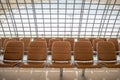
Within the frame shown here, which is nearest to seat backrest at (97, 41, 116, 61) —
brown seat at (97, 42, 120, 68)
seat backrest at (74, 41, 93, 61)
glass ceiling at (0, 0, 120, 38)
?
brown seat at (97, 42, 120, 68)

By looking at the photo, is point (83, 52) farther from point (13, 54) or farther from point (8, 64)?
point (8, 64)

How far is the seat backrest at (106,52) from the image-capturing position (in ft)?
19.6

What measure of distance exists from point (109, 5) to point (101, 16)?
0.89m

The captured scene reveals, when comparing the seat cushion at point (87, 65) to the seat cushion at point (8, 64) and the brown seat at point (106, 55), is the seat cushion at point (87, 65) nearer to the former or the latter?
the brown seat at point (106, 55)

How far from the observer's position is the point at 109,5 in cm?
1270

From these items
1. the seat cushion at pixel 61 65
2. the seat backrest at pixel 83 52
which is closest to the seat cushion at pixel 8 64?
the seat cushion at pixel 61 65

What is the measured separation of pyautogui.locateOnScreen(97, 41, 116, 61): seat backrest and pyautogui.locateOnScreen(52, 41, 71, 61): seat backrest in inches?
38.6

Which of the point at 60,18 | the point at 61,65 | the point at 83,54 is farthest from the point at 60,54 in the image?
the point at 60,18

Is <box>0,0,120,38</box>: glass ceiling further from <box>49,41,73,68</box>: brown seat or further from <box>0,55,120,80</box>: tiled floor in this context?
<box>0,55,120,80</box>: tiled floor

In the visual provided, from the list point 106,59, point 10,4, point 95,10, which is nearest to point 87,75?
point 106,59

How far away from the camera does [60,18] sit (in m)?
13.1

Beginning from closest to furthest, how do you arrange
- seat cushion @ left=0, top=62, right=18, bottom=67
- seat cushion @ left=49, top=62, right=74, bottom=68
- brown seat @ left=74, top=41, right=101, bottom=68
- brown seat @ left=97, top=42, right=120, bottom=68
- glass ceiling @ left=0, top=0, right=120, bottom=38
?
seat cushion @ left=49, top=62, right=74, bottom=68 < seat cushion @ left=0, top=62, right=18, bottom=67 < brown seat @ left=74, top=41, right=101, bottom=68 < brown seat @ left=97, top=42, right=120, bottom=68 < glass ceiling @ left=0, top=0, right=120, bottom=38

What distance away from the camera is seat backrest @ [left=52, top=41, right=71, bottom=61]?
5888 millimetres

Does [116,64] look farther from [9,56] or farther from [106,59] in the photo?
[9,56]
